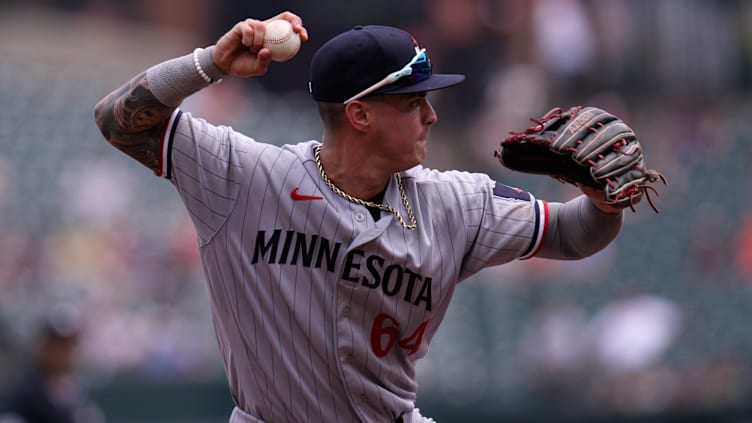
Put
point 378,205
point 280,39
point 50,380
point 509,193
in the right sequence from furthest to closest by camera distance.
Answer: point 50,380
point 509,193
point 378,205
point 280,39

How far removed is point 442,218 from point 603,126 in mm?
511

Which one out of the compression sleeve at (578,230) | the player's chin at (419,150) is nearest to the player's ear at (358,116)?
the player's chin at (419,150)

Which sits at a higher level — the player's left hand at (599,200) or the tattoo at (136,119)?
the tattoo at (136,119)

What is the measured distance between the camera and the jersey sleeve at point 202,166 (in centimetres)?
296

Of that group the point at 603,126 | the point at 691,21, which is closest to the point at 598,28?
the point at 691,21

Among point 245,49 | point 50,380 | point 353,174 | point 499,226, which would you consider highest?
point 245,49

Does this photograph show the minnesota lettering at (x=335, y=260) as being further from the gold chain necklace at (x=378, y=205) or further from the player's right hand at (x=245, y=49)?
the player's right hand at (x=245, y=49)

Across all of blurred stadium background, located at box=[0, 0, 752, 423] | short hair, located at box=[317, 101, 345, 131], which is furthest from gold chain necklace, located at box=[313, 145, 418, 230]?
blurred stadium background, located at box=[0, 0, 752, 423]

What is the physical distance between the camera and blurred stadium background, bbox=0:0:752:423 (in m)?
9.52

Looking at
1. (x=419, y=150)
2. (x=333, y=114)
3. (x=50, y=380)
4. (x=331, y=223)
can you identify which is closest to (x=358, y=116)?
(x=333, y=114)

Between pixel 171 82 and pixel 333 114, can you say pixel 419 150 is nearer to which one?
pixel 333 114

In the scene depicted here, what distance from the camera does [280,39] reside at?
2838 millimetres

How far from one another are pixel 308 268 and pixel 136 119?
2.01 feet

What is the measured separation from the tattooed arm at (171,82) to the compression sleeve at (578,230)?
2.94 ft
